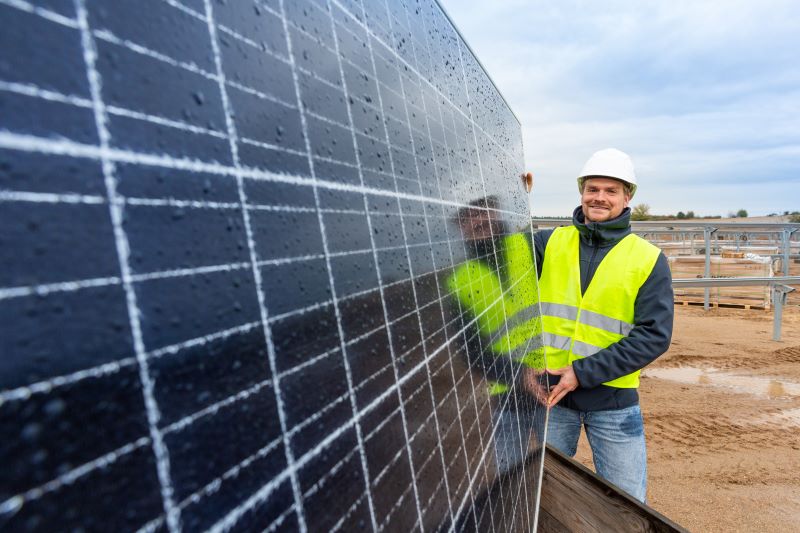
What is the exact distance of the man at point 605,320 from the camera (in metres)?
2.71

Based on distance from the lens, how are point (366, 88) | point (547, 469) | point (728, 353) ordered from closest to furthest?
point (366, 88)
point (547, 469)
point (728, 353)

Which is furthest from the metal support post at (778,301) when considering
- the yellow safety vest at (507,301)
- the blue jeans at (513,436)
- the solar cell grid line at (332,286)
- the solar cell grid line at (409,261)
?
the solar cell grid line at (332,286)

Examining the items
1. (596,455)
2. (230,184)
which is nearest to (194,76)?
(230,184)

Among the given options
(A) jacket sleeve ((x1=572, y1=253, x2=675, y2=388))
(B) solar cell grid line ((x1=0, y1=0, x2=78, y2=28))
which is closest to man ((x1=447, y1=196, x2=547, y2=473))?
(A) jacket sleeve ((x1=572, y1=253, x2=675, y2=388))

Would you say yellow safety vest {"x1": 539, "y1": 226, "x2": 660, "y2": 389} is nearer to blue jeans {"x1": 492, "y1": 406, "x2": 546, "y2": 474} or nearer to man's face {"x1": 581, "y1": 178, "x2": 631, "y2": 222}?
man's face {"x1": 581, "y1": 178, "x2": 631, "y2": 222}

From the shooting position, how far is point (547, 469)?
7.68ft

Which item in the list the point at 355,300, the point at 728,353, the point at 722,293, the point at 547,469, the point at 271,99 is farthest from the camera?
the point at 722,293

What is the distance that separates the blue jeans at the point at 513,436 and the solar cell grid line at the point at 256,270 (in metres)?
0.97

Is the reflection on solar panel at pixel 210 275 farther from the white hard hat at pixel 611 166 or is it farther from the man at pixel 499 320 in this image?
the white hard hat at pixel 611 166

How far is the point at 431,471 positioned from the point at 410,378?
0.65ft

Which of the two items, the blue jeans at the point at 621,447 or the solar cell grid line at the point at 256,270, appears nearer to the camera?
the solar cell grid line at the point at 256,270

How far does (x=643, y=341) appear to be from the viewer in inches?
105

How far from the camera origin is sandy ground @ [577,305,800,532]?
14.3 ft

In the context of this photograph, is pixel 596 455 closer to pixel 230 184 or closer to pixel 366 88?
pixel 366 88
